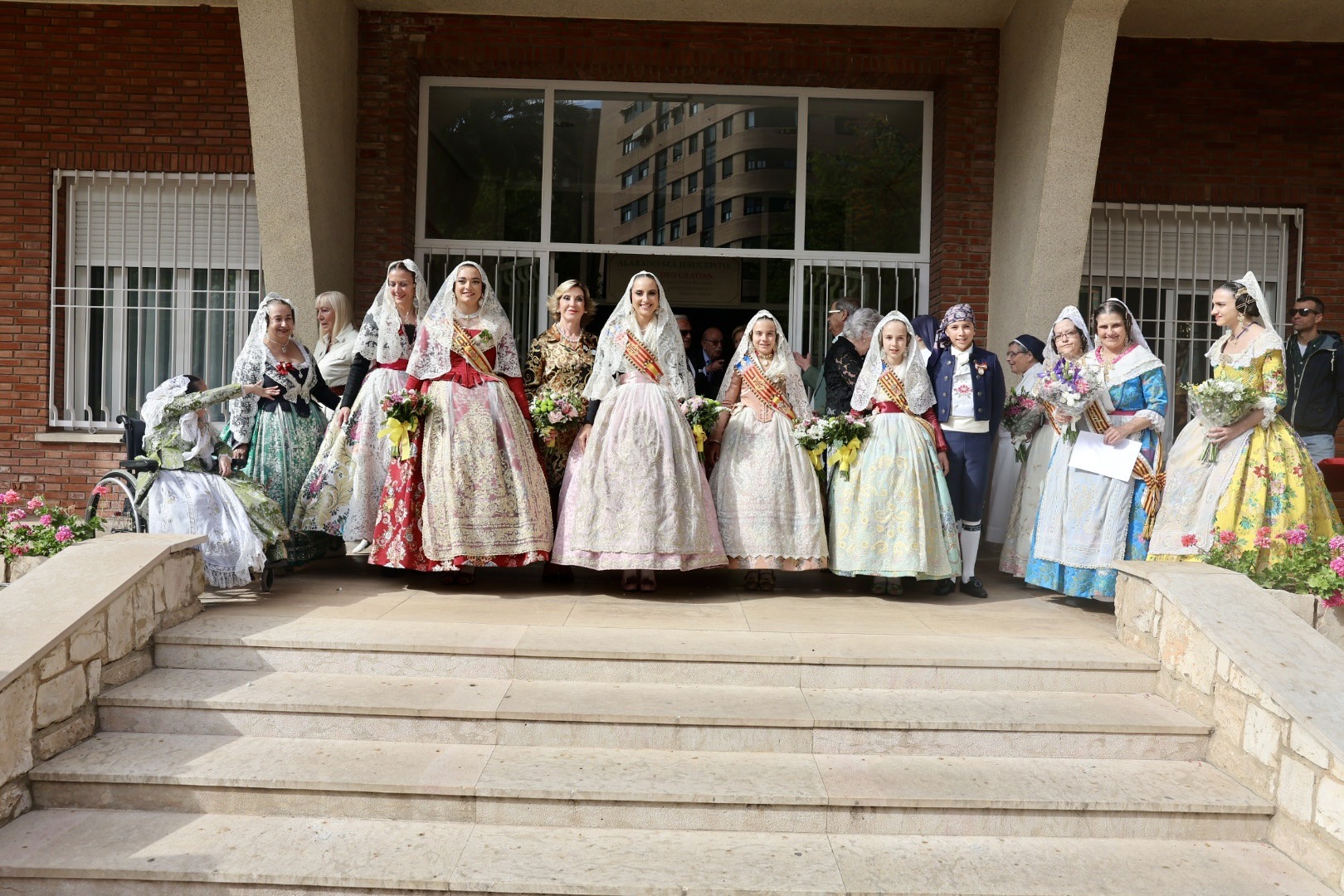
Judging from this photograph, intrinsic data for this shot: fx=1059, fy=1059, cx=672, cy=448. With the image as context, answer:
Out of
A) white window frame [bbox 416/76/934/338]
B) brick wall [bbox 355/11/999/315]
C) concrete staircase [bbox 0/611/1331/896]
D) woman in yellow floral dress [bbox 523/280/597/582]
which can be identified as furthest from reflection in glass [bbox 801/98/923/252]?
concrete staircase [bbox 0/611/1331/896]

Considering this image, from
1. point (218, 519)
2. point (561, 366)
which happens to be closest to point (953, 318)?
point (561, 366)

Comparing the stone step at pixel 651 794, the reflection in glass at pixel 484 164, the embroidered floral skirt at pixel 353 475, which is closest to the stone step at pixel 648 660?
the stone step at pixel 651 794

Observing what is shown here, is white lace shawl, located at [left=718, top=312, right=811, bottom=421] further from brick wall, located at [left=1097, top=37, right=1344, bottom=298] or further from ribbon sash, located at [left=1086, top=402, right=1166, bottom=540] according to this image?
brick wall, located at [left=1097, top=37, right=1344, bottom=298]

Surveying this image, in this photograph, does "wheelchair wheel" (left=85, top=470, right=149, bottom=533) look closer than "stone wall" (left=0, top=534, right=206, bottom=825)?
No

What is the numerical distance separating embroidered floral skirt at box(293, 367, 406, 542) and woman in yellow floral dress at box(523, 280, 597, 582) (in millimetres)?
830

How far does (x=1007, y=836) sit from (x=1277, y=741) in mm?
1065

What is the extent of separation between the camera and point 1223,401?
557cm

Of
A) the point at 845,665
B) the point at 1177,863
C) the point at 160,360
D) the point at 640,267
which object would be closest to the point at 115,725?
the point at 845,665

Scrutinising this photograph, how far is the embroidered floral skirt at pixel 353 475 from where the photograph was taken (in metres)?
6.21

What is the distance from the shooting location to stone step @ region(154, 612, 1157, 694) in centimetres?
463

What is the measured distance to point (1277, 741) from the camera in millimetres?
3891

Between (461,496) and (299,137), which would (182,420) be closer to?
(461,496)

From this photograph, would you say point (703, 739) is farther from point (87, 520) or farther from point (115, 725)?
point (87, 520)

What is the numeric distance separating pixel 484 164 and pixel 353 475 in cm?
406
